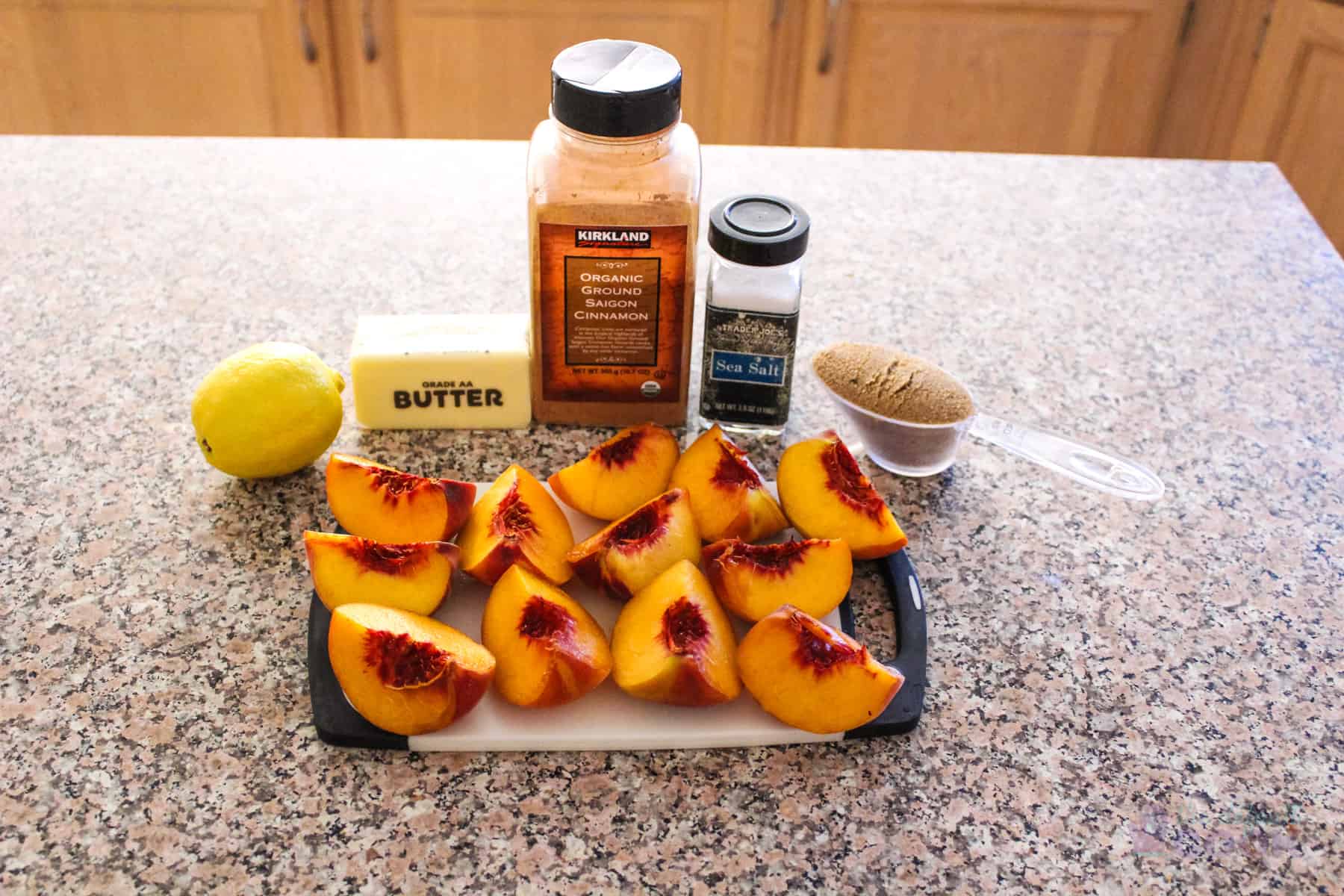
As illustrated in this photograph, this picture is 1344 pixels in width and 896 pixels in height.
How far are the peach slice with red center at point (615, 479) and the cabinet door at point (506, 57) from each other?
1.52 meters

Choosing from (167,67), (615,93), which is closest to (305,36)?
(167,67)

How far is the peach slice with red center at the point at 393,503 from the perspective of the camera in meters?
0.75

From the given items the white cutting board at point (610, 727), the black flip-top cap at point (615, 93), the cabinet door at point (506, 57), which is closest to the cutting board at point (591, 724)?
the white cutting board at point (610, 727)

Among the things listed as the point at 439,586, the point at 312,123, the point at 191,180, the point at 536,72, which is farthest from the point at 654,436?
the point at 312,123

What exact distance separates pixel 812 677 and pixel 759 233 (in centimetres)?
34

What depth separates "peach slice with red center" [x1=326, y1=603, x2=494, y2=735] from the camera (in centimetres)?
62

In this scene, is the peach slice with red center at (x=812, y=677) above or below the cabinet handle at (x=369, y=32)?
above

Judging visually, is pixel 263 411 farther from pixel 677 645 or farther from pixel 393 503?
pixel 677 645

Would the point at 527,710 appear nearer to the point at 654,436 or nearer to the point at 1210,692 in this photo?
the point at 654,436

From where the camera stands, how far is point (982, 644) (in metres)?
0.75

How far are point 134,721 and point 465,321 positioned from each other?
0.40 meters

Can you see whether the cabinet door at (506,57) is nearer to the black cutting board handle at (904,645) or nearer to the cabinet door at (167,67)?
the cabinet door at (167,67)

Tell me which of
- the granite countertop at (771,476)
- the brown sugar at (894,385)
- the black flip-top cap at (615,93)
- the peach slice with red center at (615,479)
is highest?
the black flip-top cap at (615,93)

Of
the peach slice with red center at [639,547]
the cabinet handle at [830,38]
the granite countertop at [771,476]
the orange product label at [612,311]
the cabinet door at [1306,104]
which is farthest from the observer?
the cabinet handle at [830,38]
